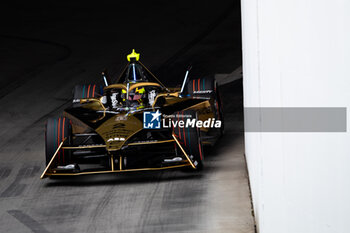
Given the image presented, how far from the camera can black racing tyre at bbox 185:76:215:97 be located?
32.6 ft

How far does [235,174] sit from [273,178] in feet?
13.2

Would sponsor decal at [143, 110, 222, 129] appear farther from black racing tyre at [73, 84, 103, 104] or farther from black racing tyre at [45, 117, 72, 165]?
black racing tyre at [73, 84, 103, 104]

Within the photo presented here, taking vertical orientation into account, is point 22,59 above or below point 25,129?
above

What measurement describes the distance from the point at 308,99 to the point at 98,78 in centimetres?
1286

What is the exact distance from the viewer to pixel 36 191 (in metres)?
7.75

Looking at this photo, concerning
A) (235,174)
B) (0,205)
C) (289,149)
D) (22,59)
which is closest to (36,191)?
(0,205)

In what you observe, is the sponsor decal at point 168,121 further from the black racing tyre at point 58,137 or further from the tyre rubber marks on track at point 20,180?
the tyre rubber marks on track at point 20,180

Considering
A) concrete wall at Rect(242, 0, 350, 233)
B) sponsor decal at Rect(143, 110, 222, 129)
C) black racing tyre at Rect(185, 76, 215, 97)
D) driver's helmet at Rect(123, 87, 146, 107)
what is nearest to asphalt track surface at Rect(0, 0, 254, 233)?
sponsor decal at Rect(143, 110, 222, 129)

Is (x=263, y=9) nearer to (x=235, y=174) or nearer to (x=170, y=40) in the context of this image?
(x=235, y=174)

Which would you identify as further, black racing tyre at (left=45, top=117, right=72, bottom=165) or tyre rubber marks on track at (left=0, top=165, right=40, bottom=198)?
black racing tyre at (left=45, top=117, right=72, bottom=165)

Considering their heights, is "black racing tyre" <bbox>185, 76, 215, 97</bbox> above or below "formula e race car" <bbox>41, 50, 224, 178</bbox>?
above

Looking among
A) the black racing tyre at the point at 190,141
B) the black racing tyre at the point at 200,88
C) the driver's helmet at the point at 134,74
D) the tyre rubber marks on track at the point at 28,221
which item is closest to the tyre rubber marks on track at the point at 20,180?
the tyre rubber marks on track at the point at 28,221
